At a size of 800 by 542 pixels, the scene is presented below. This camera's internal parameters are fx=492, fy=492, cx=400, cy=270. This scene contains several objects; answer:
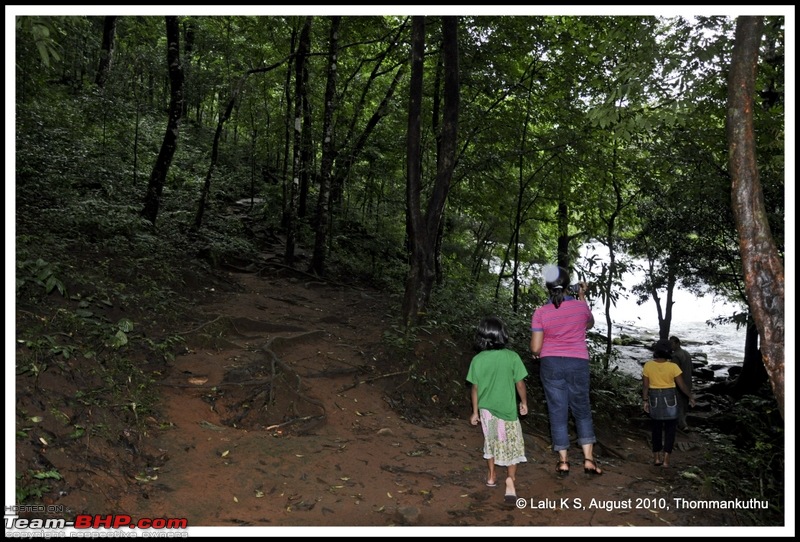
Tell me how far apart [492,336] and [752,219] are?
8.24ft

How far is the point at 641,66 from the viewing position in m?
6.08

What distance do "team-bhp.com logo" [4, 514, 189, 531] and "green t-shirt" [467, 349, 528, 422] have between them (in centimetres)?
301

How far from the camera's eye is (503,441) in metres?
5.04

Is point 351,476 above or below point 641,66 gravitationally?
below

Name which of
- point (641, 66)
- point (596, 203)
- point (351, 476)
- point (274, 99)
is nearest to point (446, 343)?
point (351, 476)

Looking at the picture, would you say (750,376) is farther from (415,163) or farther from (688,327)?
(688,327)

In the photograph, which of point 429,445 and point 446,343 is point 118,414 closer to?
point 429,445

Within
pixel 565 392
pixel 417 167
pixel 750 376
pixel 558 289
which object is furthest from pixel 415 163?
pixel 750 376

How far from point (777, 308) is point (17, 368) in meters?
7.00

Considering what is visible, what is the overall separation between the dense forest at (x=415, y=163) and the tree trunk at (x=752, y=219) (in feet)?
0.05

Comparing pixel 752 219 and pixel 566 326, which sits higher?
pixel 752 219

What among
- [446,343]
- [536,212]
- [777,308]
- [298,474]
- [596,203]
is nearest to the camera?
[777,308]

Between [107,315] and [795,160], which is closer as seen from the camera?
[795,160]

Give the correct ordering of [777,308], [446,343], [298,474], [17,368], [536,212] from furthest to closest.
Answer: [536,212], [446,343], [298,474], [17,368], [777,308]
